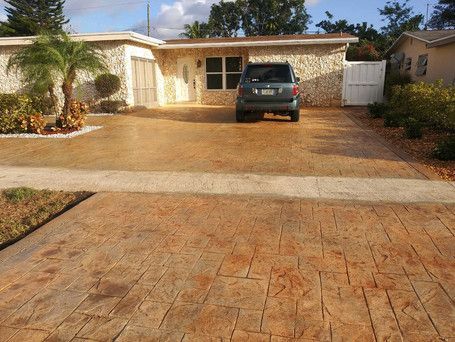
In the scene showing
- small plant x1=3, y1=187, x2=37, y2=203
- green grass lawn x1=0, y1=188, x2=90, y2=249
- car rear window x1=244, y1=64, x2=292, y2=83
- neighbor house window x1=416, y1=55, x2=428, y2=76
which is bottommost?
green grass lawn x1=0, y1=188, x2=90, y2=249

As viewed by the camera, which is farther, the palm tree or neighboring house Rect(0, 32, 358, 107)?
neighboring house Rect(0, 32, 358, 107)

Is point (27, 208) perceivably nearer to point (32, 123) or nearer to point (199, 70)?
point (32, 123)

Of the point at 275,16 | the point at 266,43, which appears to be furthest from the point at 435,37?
the point at 275,16

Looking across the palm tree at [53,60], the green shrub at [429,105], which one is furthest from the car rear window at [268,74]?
the palm tree at [53,60]

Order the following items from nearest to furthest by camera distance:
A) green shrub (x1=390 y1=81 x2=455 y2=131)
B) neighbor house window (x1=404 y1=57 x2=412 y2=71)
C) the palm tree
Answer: green shrub (x1=390 y1=81 x2=455 y2=131)
the palm tree
neighbor house window (x1=404 y1=57 x2=412 y2=71)

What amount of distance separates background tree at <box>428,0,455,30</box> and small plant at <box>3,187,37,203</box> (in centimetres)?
3997

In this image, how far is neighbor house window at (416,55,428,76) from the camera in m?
15.7

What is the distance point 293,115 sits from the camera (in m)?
12.2

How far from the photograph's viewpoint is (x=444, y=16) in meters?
36.5

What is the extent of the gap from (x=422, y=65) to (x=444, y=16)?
26245 mm

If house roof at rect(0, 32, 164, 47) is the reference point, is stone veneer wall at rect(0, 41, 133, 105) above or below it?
below

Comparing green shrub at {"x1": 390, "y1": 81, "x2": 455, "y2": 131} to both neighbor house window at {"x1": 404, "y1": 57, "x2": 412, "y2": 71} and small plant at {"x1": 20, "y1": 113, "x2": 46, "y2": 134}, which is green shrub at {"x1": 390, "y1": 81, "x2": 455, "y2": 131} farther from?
small plant at {"x1": 20, "y1": 113, "x2": 46, "y2": 134}

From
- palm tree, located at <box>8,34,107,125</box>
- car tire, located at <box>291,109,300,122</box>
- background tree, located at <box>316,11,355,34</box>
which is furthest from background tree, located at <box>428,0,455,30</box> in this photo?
palm tree, located at <box>8,34,107,125</box>

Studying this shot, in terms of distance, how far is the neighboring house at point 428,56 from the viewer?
13273mm
